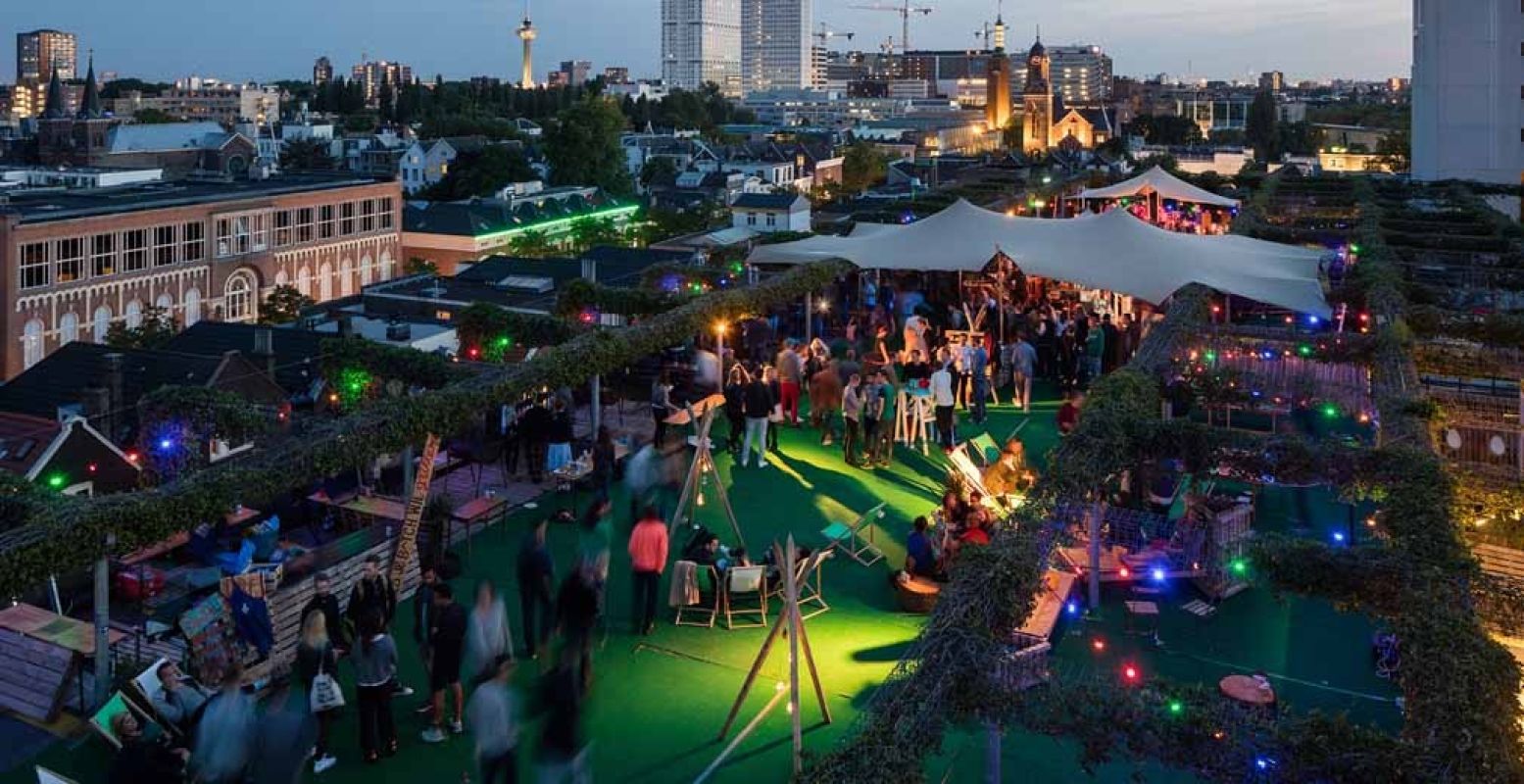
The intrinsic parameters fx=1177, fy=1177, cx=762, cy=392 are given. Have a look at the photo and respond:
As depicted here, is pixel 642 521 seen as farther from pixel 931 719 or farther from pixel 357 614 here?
pixel 931 719

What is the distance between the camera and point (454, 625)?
7.62 m

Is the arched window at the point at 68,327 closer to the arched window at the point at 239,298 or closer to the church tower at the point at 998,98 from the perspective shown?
the arched window at the point at 239,298

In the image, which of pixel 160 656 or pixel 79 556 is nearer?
pixel 79 556

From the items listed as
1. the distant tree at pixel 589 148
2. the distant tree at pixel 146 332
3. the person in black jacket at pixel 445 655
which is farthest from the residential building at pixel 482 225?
the person in black jacket at pixel 445 655

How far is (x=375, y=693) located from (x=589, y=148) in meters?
74.7

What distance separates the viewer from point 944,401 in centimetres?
1338

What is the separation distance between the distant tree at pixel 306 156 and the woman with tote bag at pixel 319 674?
336 feet

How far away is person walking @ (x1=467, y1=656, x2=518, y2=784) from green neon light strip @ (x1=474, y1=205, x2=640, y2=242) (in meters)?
54.9

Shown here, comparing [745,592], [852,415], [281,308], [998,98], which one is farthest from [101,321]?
[998,98]

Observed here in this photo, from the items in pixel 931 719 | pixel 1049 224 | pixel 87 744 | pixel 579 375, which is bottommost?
pixel 87 744

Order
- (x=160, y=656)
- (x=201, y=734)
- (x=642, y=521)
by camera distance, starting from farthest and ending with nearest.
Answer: (x=642, y=521) → (x=160, y=656) → (x=201, y=734)

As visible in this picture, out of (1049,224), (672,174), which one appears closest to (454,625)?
(1049,224)

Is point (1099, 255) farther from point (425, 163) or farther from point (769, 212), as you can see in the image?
point (425, 163)

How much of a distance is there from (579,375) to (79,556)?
18.3ft
